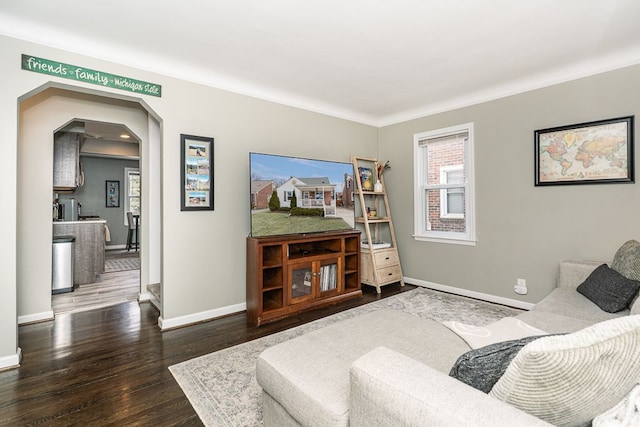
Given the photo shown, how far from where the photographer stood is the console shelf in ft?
10.4

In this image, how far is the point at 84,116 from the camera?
3.39m

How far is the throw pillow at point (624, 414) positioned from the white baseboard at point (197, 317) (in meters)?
3.09

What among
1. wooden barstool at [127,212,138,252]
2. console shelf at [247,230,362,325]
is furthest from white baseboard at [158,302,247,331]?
wooden barstool at [127,212,138,252]

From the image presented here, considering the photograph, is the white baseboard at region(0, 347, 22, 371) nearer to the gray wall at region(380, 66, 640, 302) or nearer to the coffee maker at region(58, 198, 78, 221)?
the gray wall at region(380, 66, 640, 302)

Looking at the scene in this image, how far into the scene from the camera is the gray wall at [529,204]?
2906 millimetres

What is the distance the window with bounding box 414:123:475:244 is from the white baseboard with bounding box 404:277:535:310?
0.61 metres

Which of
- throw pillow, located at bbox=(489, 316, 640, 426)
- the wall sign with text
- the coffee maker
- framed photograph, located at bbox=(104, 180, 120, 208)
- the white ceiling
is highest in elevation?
the white ceiling

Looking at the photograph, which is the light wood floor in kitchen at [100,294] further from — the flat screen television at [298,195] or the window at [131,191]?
the window at [131,191]

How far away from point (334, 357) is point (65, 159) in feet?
16.7

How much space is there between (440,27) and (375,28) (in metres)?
0.49

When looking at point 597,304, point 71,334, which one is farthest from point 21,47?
point 597,304

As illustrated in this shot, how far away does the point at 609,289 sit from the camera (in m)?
2.30

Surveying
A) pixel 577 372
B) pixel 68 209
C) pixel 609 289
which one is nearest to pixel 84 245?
pixel 68 209

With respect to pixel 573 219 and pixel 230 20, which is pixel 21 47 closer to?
pixel 230 20
